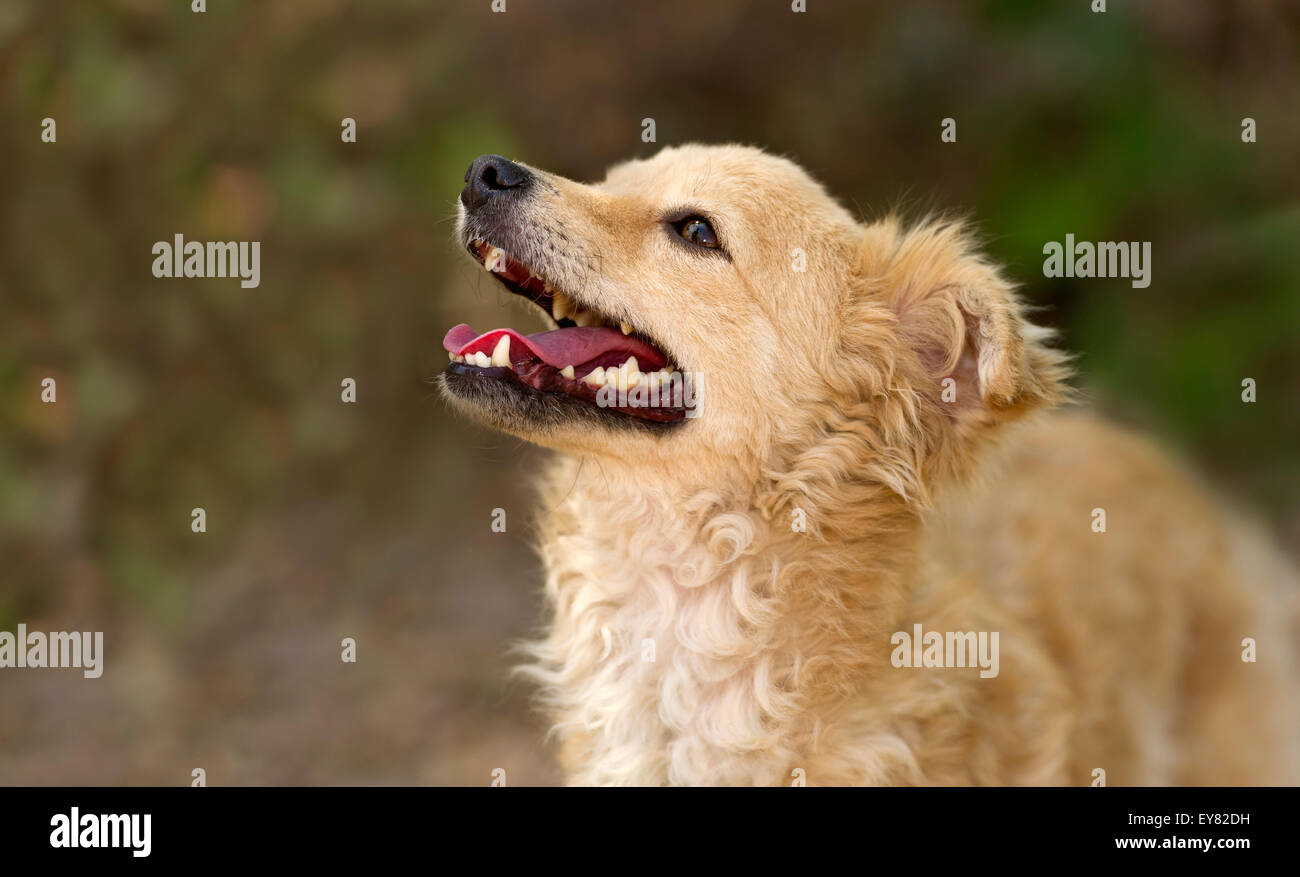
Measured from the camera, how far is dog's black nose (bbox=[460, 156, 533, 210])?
318 cm

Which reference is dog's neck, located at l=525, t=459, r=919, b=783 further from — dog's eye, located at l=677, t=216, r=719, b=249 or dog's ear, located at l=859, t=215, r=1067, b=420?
dog's eye, located at l=677, t=216, r=719, b=249

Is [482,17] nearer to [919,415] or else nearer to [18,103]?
[18,103]

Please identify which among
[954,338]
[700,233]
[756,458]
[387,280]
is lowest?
[756,458]

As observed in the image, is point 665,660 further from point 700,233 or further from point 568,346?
point 700,233

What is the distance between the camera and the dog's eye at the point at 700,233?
319 centimetres

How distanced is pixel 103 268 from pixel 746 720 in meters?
4.67

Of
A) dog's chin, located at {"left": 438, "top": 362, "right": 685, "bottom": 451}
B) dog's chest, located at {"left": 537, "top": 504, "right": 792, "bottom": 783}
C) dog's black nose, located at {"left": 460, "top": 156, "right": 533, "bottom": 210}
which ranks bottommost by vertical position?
dog's chest, located at {"left": 537, "top": 504, "right": 792, "bottom": 783}

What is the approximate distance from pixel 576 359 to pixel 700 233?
1.65 feet

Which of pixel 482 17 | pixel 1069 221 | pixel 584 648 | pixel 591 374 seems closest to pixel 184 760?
pixel 584 648

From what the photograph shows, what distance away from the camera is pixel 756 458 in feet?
10.1

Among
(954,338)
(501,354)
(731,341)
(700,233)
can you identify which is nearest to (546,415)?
(501,354)

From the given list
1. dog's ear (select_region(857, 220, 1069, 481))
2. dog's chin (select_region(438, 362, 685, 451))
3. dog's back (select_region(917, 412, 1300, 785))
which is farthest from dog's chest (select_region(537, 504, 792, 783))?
dog's back (select_region(917, 412, 1300, 785))

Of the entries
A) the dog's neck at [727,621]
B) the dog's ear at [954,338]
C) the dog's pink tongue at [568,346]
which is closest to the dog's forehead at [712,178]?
the dog's ear at [954,338]

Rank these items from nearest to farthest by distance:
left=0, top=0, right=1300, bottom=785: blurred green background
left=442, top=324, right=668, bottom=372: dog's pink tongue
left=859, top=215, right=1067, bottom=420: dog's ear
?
left=859, top=215, right=1067, bottom=420: dog's ear, left=442, top=324, right=668, bottom=372: dog's pink tongue, left=0, top=0, right=1300, bottom=785: blurred green background
